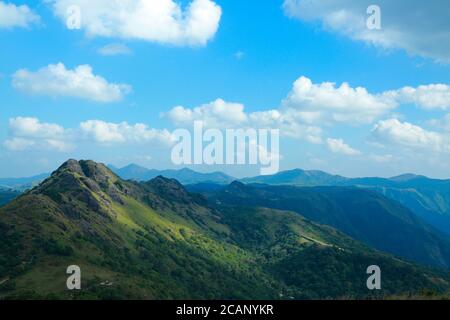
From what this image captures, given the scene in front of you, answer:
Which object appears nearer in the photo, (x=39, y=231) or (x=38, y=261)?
(x=38, y=261)
